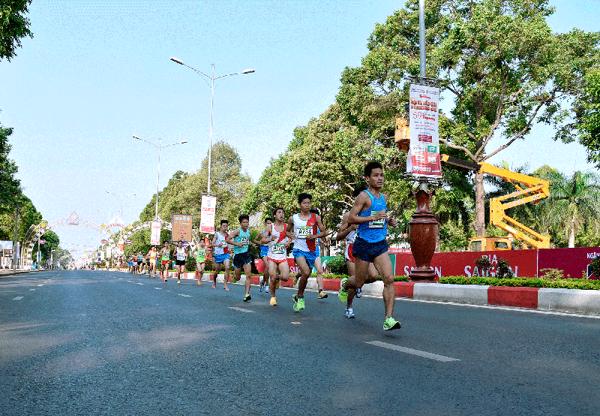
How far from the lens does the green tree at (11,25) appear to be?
1427cm

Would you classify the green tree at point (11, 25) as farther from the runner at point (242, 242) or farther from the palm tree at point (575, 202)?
the palm tree at point (575, 202)

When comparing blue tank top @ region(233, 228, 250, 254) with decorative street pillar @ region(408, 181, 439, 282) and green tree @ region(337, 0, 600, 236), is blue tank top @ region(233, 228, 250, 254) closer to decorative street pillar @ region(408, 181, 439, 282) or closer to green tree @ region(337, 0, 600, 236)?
decorative street pillar @ region(408, 181, 439, 282)

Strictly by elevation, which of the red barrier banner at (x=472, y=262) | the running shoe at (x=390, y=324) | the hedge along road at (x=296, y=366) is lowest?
the hedge along road at (x=296, y=366)

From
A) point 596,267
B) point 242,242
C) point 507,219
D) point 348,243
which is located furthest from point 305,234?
point 507,219

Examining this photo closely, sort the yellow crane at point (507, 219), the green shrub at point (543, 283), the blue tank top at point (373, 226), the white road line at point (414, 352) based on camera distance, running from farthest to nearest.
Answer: the yellow crane at point (507, 219), the green shrub at point (543, 283), the blue tank top at point (373, 226), the white road line at point (414, 352)

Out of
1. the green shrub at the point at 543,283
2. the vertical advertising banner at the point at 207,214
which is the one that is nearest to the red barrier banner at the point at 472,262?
the green shrub at the point at 543,283

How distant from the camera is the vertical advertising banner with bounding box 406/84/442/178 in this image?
54.5 feet

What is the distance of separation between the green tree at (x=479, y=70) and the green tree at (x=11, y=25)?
64.0ft

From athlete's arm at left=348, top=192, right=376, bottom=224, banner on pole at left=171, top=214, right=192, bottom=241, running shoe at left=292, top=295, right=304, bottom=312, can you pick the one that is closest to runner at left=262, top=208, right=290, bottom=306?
running shoe at left=292, top=295, right=304, bottom=312

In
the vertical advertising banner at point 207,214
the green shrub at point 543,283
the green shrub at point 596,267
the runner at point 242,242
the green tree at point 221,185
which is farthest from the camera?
the green tree at point 221,185

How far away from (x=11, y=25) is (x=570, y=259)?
646 inches

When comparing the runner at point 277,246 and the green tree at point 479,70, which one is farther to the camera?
the green tree at point 479,70

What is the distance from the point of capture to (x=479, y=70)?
30.6m

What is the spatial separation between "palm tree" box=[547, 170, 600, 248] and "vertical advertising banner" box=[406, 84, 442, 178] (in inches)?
1394
